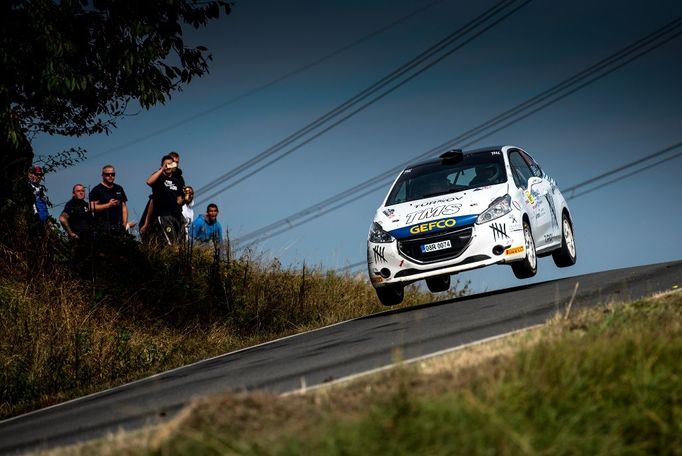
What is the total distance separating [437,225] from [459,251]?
0.46 meters

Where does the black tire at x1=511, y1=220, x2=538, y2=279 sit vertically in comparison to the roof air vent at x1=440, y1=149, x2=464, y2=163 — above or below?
below

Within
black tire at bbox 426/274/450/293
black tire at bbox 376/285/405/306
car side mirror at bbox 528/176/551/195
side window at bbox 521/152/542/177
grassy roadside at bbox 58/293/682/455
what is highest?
side window at bbox 521/152/542/177

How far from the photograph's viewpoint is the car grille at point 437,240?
49.5ft

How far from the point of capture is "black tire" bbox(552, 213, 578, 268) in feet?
59.1

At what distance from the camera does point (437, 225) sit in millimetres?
15164

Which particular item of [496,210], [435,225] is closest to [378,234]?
[435,225]

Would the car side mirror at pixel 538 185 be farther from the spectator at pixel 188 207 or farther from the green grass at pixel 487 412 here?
the green grass at pixel 487 412

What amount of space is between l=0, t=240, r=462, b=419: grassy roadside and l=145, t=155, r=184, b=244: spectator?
0.46m

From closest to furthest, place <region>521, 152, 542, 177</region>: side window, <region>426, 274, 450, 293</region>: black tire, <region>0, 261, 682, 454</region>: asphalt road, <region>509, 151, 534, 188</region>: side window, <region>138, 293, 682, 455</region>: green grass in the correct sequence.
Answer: <region>138, 293, 682, 455</region>: green grass → <region>0, 261, 682, 454</region>: asphalt road → <region>509, 151, 534, 188</region>: side window → <region>521, 152, 542, 177</region>: side window → <region>426, 274, 450, 293</region>: black tire

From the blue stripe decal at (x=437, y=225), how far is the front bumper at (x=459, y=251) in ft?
0.19

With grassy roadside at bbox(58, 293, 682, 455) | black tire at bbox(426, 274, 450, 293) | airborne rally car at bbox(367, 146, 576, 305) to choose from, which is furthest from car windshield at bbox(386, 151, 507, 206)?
grassy roadside at bbox(58, 293, 682, 455)

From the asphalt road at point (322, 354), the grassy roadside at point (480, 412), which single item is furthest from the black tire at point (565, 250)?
the grassy roadside at point (480, 412)

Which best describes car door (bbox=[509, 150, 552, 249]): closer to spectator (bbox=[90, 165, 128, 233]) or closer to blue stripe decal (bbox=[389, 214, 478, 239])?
blue stripe decal (bbox=[389, 214, 478, 239])

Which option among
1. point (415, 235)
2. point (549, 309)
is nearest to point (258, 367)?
point (549, 309)
